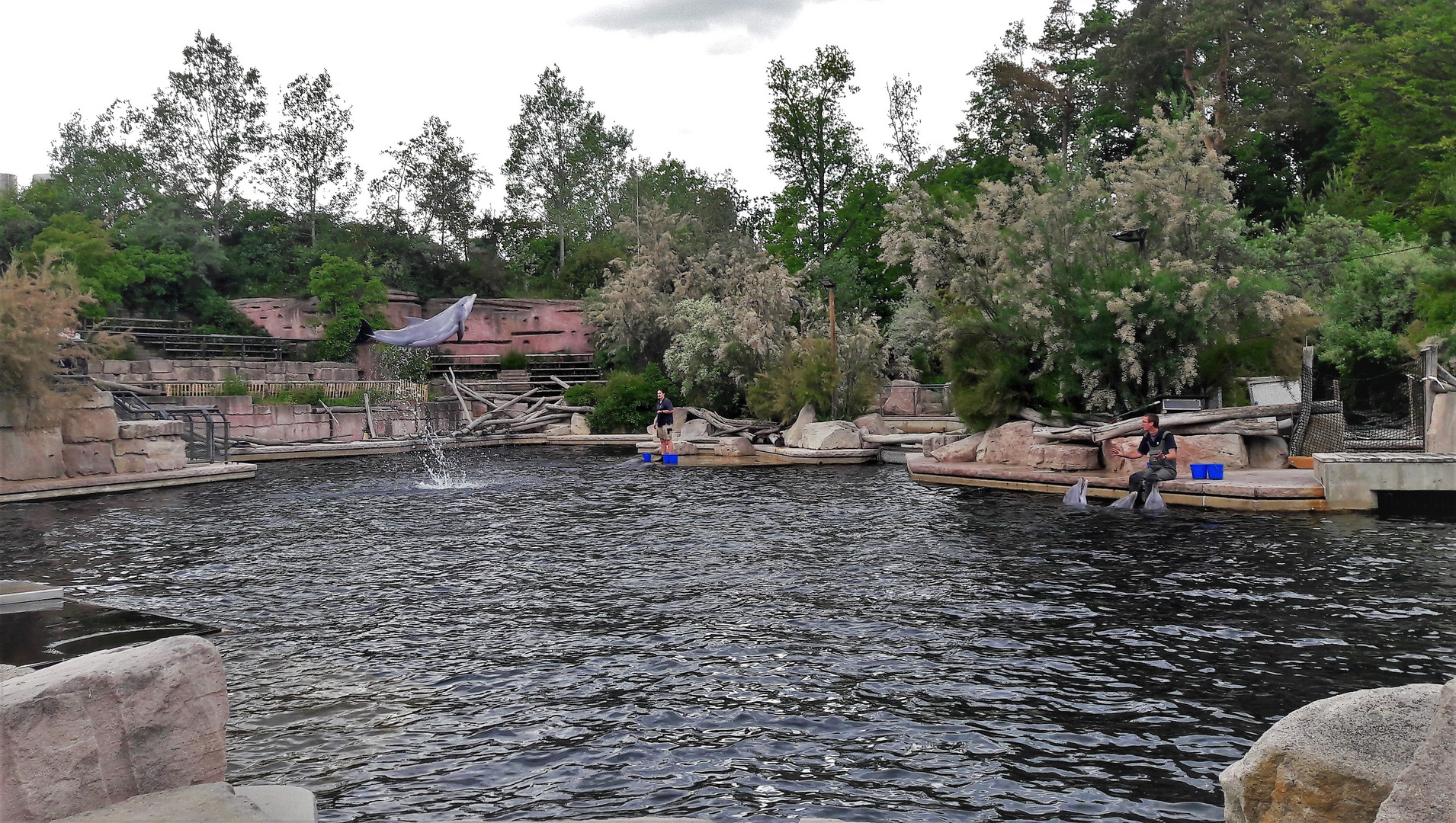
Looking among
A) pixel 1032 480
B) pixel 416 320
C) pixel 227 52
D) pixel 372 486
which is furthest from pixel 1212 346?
pixel 227 52

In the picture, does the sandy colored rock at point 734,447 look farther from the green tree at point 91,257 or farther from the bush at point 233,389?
the green tree at point 91,257

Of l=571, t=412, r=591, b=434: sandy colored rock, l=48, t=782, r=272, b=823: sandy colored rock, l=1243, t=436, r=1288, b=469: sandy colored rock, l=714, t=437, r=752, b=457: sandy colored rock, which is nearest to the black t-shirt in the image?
l=1243, t=436, r=1288, b=469: sandy colored rock

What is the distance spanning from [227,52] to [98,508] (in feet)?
154

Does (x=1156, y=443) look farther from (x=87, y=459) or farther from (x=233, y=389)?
(x=233, y=389)

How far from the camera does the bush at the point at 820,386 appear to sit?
31.0 metres

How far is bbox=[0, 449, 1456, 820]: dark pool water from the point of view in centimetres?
640

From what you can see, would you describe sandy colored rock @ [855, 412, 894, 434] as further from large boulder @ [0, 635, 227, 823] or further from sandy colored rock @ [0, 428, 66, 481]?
large boulder @ [0, 635, 227, 823]

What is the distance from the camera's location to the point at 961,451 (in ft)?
80.7

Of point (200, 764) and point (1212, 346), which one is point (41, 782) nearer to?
point (200, 764)

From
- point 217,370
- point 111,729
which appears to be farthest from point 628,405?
point 111,729

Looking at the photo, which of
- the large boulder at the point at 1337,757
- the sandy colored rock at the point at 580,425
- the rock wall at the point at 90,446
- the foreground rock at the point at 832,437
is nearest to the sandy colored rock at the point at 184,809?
the large boulder at the point at 1337,757

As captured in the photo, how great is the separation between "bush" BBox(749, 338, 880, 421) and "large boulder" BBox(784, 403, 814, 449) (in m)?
0.37

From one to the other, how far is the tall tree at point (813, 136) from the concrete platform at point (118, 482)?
31.2m

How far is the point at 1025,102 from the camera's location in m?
45.7
